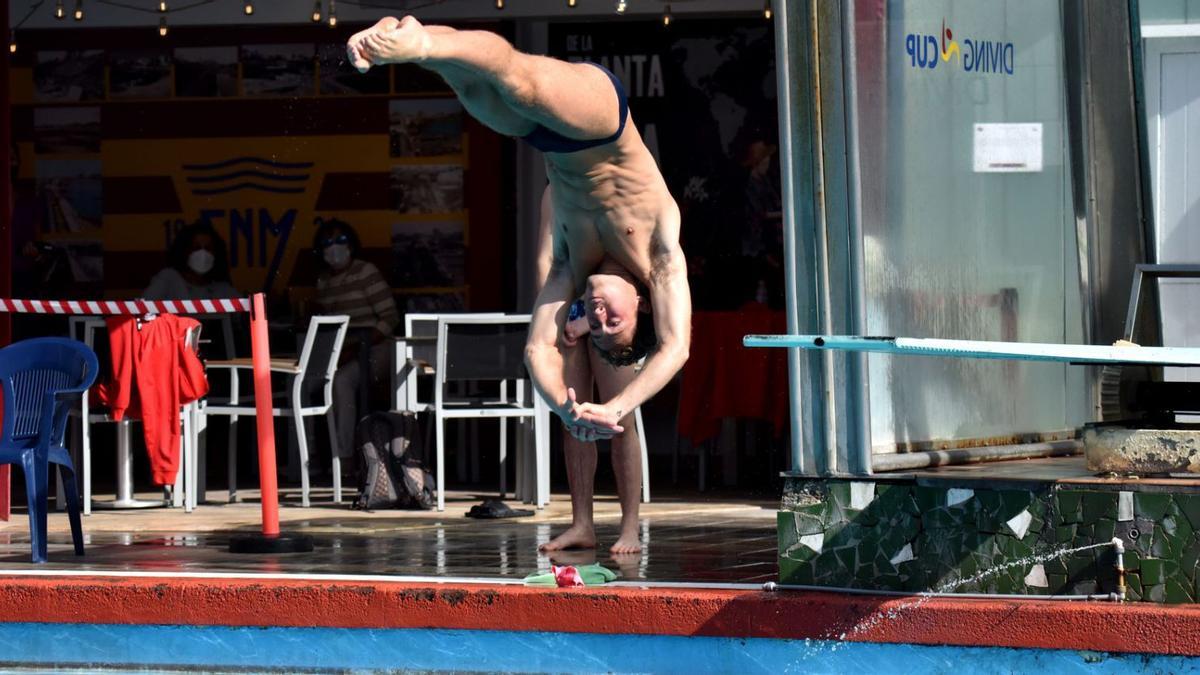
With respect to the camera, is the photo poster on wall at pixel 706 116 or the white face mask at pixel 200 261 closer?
the white face mask at pixel 200 261

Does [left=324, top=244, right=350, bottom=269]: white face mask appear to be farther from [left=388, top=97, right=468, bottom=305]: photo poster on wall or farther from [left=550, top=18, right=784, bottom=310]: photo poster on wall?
[left=550, top=18, right=784, bottom=310]: photo poster on wall

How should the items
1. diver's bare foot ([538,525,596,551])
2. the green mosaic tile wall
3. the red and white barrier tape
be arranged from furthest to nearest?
the red and white barrier tape
diver's bare foot ([538,525,596,551])
the green mosaic tile wall

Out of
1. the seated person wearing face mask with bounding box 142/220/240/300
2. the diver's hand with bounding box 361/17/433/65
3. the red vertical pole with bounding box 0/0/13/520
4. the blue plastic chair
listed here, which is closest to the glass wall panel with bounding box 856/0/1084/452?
the diver's hand with bounding box 361/17/433/65

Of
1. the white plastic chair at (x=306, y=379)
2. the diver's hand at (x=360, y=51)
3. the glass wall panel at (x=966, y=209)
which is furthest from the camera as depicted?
the white plastic chair at (x=306, y=379)

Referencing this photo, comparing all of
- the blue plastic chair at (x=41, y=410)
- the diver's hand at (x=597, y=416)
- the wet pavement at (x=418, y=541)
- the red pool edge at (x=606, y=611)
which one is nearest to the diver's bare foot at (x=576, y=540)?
the wet pavement at (x=418, y=541)

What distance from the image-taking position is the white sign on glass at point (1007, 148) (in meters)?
6.55

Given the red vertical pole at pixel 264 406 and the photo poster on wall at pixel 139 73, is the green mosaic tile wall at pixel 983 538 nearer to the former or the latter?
the red vertical pole at pixel 264 406

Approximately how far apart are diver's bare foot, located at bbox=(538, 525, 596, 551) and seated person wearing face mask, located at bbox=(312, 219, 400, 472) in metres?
4.39

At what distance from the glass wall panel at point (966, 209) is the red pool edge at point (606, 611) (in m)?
0.63

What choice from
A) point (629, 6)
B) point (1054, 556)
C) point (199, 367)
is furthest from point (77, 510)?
point (629, 6)

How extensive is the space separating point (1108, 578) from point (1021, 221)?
6.08ft

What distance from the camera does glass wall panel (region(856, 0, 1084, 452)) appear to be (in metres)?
5.93

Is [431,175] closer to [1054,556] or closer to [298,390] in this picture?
[298,390]

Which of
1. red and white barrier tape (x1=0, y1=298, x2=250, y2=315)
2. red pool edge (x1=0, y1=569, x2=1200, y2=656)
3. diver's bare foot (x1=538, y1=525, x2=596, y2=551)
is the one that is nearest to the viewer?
red pool edge (x1=0, y1=569, x2=1200, y2=656)
